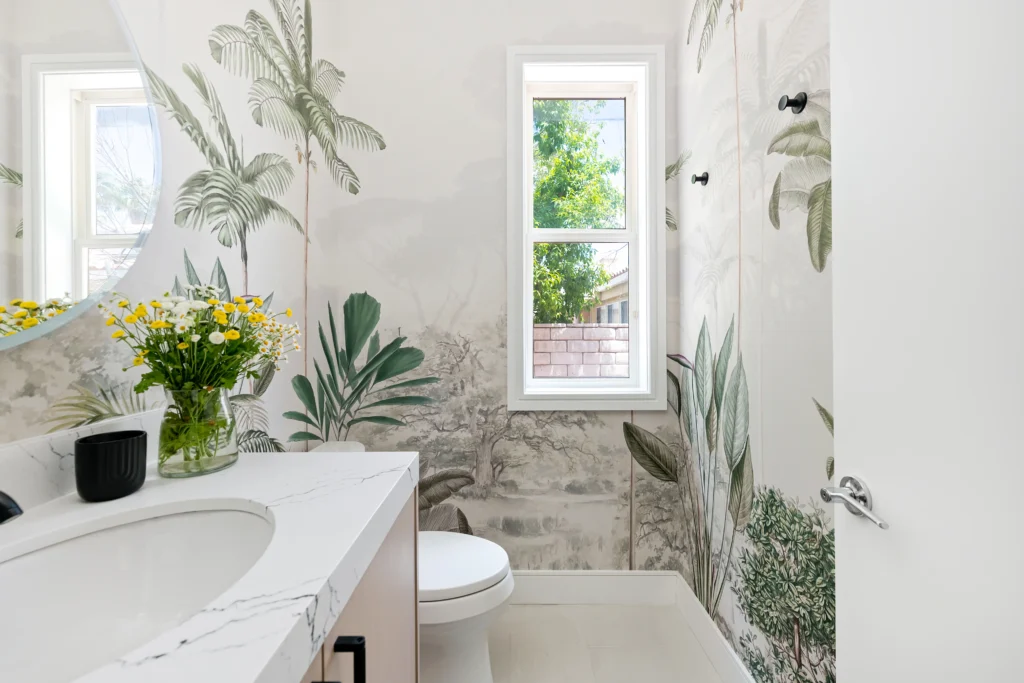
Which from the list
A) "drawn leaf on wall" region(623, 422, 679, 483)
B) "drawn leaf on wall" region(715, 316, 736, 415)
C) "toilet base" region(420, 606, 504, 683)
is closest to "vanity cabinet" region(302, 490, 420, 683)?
"toilet base" region(420, 606, 504, 683)

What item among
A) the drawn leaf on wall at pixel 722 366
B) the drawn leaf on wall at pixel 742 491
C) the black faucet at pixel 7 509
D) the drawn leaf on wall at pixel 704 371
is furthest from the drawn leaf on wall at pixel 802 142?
the black faucet at pixel 7 509

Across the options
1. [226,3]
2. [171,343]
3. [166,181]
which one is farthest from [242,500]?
[226,3]

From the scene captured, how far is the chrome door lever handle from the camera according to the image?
673 millimetres

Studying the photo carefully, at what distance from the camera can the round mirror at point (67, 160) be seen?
72 centimetres

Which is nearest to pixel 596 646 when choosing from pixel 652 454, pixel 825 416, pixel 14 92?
pixel 652 454

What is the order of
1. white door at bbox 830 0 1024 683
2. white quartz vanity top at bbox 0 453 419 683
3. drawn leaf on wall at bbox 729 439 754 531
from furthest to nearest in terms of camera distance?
drawn leaf on wall at bbox 729 439 754 531, white door at bbox 830 0 1024 683, white quartz vanity top at bbox 0 453 419 683

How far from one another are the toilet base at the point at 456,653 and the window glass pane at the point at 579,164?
4.91 feet

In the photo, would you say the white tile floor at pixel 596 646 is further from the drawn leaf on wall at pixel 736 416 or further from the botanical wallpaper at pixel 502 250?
the drawn leaf on wall at pixel 736 416

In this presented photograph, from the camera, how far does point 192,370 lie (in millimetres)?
875

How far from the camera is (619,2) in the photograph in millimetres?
1909

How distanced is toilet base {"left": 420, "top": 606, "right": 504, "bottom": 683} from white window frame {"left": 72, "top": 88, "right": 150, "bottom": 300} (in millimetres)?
1114

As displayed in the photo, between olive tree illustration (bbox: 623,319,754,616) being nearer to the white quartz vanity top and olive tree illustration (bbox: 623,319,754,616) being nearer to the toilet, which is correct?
the toilet

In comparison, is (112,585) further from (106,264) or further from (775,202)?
(775,202)

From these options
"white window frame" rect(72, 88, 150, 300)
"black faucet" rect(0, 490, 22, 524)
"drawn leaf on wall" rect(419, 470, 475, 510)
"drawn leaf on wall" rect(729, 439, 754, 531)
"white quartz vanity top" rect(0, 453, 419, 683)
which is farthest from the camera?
"drawn leaf on wall" rect(419, 470, 475, 510)
